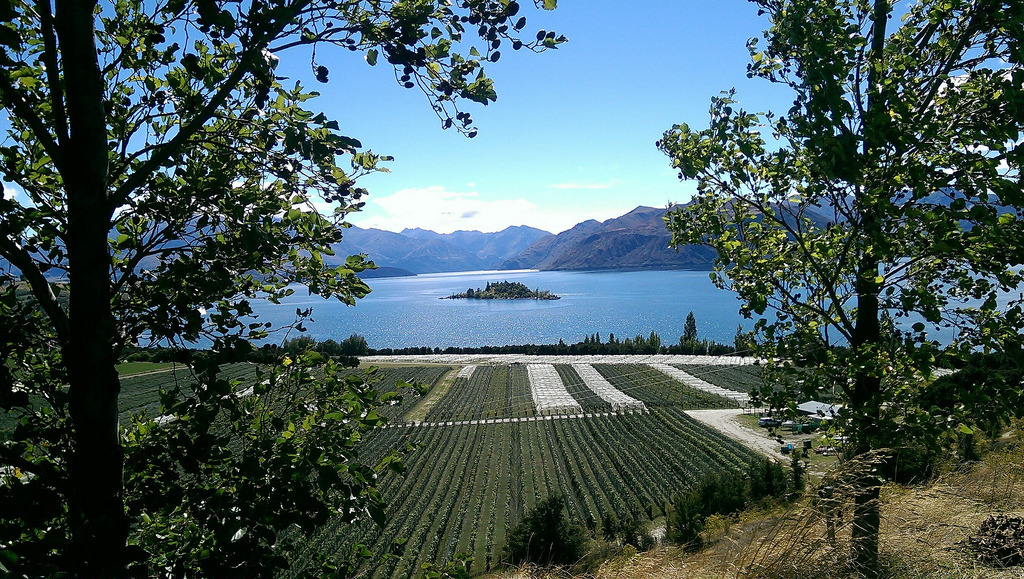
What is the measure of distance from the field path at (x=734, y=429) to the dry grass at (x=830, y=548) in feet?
95.1

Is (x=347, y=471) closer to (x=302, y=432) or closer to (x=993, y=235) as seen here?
(x=302, y=432)

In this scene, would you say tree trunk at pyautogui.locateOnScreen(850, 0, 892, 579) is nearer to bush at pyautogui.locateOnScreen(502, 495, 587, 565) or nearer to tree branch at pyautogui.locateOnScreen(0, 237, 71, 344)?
tree branch at pyautogui.locateOnScreen(0, 237, 71, 344)

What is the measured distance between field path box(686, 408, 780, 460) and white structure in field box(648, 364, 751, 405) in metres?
2.58

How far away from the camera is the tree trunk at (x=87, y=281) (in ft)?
7.09

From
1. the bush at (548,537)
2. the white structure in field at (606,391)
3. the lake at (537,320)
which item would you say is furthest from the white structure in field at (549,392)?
the lake at (537,320)

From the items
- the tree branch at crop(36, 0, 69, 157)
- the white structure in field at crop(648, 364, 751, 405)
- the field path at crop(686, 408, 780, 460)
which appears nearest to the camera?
the tree branch at crop(36, 0, 69, 157)

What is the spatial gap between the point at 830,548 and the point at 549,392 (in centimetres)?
5558

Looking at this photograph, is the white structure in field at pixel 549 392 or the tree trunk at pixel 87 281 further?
the white structure in field at pixel 549 392

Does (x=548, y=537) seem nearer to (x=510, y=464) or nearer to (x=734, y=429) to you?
(x=510, y=464)

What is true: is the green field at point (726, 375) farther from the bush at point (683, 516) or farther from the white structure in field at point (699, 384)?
the bush at point (683, 516)

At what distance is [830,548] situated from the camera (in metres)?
3.78

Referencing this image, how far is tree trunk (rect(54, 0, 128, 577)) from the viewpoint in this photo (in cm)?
216

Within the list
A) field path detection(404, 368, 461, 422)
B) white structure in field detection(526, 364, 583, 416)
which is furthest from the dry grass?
white structure in field detection(526, 364, 583, 416)

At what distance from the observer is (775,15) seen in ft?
16.4
